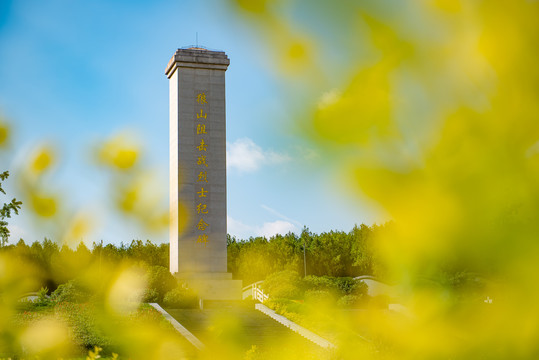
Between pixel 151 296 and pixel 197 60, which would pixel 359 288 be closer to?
pixel 151 296

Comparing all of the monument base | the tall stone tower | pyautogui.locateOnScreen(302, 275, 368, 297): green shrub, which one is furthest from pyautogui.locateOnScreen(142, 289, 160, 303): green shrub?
pyautogui.locateOnScreen(302, 275, 368, 297): green shrub

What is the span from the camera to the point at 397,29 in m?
1.09

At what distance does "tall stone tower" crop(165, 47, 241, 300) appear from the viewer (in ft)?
85.7

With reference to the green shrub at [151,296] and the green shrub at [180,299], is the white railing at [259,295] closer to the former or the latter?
the green shrub at [180,299]

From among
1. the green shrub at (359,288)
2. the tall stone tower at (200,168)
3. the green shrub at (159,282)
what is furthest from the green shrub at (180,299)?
the green shrub at (359,288)

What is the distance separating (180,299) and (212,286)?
Answer: 10.5ft

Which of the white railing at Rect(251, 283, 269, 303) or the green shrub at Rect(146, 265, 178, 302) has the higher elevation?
the green shrub at Rect(146, 265, 178, 302)

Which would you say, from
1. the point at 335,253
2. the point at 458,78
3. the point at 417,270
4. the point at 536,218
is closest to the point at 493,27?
the point at 458,78

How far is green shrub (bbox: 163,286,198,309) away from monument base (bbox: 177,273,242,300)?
2026mm

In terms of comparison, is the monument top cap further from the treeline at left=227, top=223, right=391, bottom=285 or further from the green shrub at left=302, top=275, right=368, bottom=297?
the treeline at left=227, top=223, right=391, bottom=285

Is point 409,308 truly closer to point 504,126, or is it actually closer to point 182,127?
point 504,126

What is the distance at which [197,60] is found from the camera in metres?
27.1

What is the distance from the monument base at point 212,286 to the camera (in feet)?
84.1

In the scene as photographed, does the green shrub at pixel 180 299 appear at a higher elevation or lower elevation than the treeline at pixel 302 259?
lower
